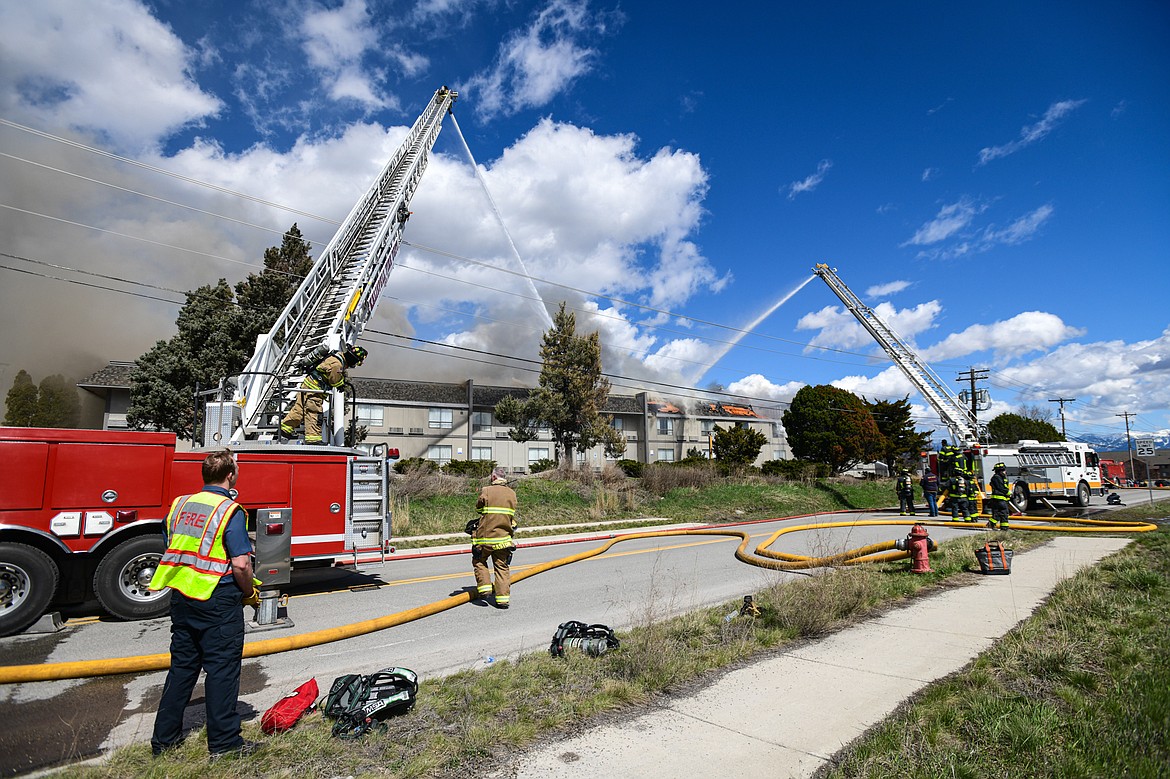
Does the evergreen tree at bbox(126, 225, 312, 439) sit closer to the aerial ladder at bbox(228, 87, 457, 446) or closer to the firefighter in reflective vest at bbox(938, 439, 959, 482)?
the aerial ladder at bbox(228, 87, 457, 446)

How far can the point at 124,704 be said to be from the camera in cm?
452

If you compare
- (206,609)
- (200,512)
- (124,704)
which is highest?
(200,512)

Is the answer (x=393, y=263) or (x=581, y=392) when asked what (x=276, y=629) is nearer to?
(x=393, y=263)

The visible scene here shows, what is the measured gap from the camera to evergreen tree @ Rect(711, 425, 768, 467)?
40500mm

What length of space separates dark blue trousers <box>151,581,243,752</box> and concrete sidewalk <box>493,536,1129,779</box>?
1677 millimetres

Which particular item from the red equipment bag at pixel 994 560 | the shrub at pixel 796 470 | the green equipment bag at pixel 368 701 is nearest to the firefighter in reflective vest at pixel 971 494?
the red equipment bag at pixel 994 560

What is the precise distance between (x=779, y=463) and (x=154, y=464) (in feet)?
113

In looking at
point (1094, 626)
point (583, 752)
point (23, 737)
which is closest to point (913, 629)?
point (1094, 626)

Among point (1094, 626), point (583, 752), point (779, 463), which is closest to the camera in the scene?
point (583, 752)

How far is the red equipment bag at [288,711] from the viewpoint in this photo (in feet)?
12.6

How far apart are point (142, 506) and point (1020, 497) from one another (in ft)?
87.8

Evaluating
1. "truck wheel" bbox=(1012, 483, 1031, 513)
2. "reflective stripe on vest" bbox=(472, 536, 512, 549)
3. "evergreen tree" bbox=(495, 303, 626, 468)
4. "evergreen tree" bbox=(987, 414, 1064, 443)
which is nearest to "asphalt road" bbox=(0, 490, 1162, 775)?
"reflective stripe on vest" bbox=(472, 536, 512, 549)

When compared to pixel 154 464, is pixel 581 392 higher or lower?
Answer: higher

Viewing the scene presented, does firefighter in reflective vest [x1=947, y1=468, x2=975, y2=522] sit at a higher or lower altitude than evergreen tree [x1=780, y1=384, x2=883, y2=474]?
lower
